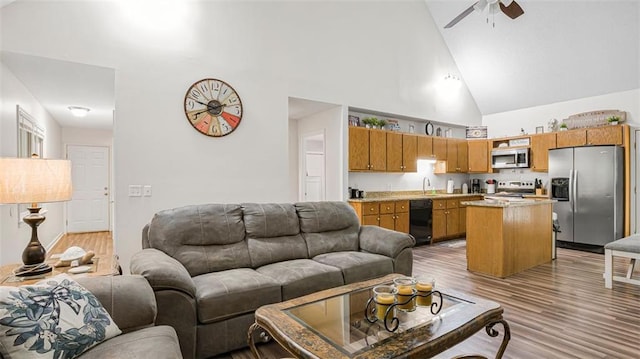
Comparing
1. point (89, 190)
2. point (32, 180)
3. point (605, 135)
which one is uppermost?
point (605, 135)

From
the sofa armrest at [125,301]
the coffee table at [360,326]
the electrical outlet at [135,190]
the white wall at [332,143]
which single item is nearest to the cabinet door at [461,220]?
the white wall at [332,143]

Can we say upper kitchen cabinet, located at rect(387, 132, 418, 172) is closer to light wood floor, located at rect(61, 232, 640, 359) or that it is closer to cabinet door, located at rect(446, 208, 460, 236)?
cabinet door, located at rect(446, 208, 460, 236)

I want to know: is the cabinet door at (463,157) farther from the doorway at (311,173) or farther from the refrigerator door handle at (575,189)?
the doorway at (311,173)

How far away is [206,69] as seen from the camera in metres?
3.94

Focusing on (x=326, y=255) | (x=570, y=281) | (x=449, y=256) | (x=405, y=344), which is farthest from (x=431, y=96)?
(x=405, y=344)

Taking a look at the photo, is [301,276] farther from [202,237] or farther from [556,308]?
Result: [556,308]

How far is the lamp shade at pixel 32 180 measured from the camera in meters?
1.87

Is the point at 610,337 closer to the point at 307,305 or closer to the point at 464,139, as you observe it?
the point at 307,305

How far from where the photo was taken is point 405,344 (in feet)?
4.77

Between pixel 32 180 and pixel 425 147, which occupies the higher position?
pixel 425 147

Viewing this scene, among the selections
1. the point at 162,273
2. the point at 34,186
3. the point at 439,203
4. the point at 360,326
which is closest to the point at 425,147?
the point at 439,203

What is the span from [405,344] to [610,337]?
2208mm

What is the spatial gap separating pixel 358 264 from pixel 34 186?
2.40 m

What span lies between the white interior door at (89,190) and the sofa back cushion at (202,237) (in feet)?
19.3
